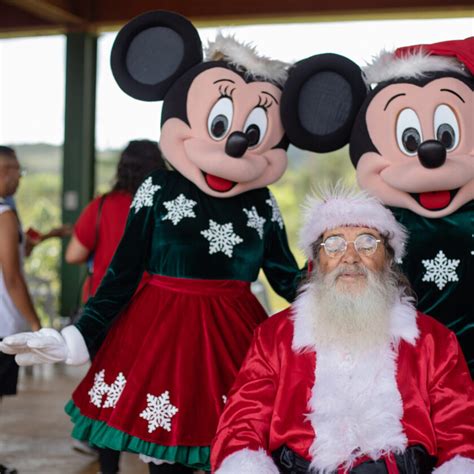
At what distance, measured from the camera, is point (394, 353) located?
6.97 feet

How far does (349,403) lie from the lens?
2.08m

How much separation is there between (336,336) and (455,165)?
2.35 ft

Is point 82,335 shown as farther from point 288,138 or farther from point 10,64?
→ point 10,64

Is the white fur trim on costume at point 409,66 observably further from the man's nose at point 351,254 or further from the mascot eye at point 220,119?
the man's nose at point 351,254

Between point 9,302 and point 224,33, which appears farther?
point 9,302

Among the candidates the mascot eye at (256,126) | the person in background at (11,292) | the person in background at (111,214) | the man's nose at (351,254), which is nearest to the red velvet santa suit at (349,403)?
the man's nose at (351,254)

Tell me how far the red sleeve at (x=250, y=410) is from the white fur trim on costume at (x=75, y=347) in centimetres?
57

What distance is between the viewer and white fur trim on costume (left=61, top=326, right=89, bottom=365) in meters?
2.50

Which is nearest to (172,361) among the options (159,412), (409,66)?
(159,412)

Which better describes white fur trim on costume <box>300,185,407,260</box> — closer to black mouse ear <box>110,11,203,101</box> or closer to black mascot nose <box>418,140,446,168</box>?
black mascot nose <box>418,140,446,168</box>

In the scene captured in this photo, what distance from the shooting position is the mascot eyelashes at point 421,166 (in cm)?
261

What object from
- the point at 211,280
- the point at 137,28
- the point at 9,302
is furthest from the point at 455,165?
the point at 9,302

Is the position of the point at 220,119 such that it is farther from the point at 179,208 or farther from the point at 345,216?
the point at 345,216

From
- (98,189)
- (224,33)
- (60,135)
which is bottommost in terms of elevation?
(98,189)
